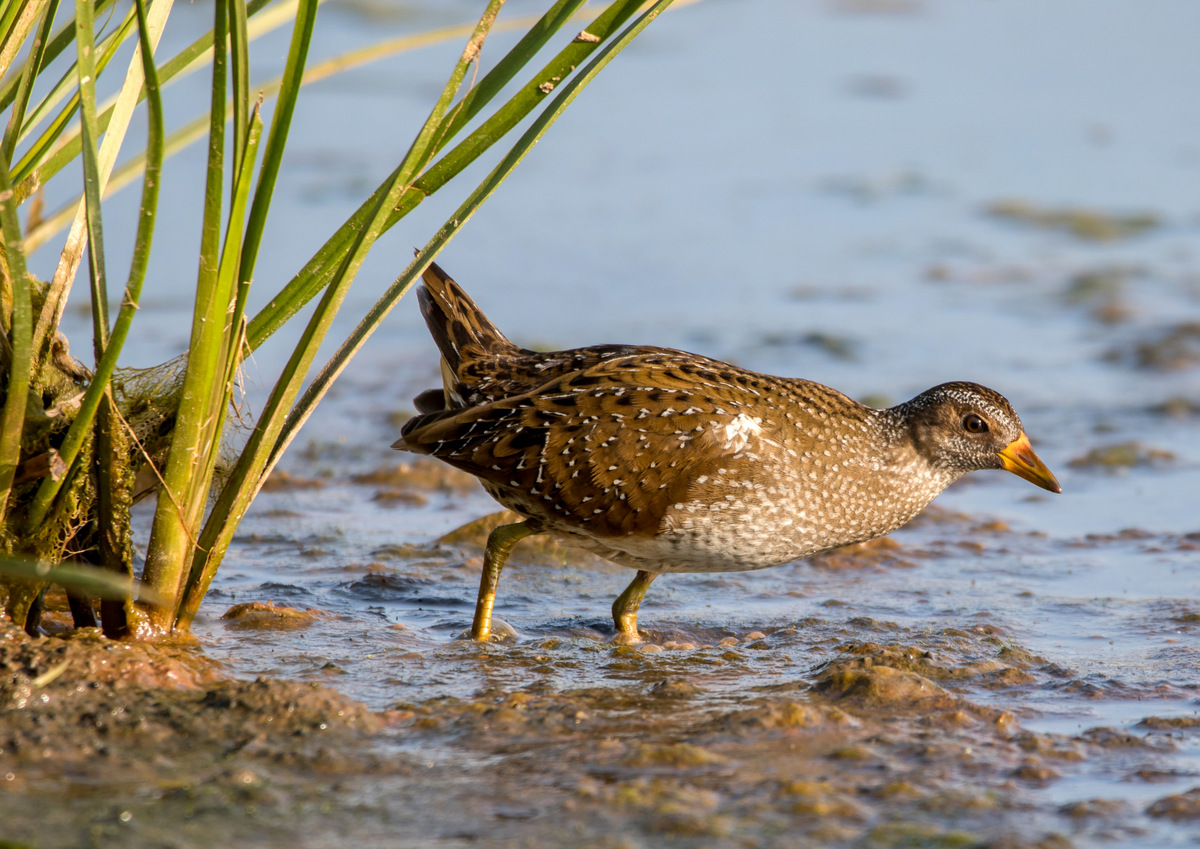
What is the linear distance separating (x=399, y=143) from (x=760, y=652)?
8338 millimetres

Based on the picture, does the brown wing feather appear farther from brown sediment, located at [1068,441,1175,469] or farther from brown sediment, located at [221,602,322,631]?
brown sediment, located at [1068,441,1175,469]

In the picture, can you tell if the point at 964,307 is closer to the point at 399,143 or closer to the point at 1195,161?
the point at 1195,161

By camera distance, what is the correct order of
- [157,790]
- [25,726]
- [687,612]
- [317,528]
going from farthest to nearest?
[317,528] < [687,612] < [25,726] < [157,790]

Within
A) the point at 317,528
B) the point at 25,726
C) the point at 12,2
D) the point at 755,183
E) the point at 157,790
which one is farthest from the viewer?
the point at 755,183

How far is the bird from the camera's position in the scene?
4582mm

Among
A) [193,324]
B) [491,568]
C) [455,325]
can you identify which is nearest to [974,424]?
[491,568]

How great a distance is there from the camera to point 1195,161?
11.7 m

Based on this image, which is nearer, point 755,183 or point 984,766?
point 984,766

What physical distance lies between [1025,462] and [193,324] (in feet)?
9.88

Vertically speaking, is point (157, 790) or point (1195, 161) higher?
point (1195, 161)

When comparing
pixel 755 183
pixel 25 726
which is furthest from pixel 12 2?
pixel 755 183

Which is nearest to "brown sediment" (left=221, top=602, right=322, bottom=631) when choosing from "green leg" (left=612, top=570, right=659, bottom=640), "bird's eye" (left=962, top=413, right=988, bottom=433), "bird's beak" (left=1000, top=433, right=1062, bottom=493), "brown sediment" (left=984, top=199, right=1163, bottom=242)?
"green leg" (left=612, top=570, right=659, bottom=640)

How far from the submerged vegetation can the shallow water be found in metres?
0.53

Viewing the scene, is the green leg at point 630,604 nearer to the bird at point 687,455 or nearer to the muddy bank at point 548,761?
the bird at point 687,455
